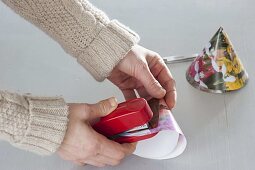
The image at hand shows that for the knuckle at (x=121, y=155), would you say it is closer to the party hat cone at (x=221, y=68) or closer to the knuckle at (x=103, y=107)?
the knuckle at (x=103, y=107)

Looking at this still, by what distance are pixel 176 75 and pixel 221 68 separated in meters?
Answer: 0.12

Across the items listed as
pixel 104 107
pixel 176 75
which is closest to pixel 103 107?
pixel 104 107

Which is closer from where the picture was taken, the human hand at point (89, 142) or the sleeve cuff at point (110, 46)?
the human hand at point (89, 142)

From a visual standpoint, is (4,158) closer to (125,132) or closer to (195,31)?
(125,132)

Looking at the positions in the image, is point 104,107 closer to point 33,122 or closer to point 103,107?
point 103,107

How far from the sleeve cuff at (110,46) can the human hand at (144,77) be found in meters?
0.02

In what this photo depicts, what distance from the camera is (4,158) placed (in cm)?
86

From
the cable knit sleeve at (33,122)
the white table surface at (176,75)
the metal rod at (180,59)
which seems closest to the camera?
the cable knit sleeve at (33,122)

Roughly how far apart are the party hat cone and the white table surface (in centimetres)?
2

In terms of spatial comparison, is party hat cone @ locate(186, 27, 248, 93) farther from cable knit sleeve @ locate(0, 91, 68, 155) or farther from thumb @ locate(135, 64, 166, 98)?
cable knit sleeve @ locate(0, 91, 68, 155)

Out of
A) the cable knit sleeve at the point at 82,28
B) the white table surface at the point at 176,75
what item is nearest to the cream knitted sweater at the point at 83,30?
the cable knit sleeve at the point at 82,28

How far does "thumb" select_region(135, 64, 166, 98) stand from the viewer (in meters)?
0.86

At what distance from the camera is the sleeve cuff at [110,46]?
861 mm

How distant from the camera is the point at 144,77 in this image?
875 millimetres
